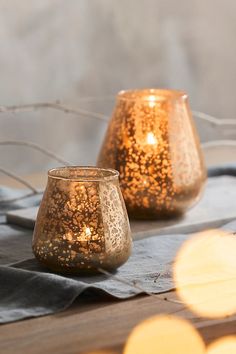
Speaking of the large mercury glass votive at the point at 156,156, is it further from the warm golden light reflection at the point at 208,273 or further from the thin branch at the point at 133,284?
the thin branch at the point at 133,284

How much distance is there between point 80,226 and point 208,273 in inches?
5.8

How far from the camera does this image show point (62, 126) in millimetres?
1683

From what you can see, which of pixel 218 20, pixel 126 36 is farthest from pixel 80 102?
pixel 218 20

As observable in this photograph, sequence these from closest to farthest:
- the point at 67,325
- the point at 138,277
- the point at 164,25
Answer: the point at 67,325
the point at 138,277
the point at 164,25

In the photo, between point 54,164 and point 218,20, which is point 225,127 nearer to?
point 218,20

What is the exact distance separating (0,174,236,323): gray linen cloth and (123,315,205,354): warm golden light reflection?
0.22 ft

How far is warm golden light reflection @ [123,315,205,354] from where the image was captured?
718 millimetres

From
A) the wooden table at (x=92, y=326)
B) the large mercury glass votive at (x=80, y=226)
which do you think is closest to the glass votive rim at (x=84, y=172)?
the large mercury glass votive at (x=80, y=226)

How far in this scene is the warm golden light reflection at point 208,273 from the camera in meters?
0.81

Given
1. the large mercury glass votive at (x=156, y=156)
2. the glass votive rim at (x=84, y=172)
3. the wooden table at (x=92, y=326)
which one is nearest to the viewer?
the wooden table at (x=92, y=326)

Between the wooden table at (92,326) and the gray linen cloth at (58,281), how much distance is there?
12mm

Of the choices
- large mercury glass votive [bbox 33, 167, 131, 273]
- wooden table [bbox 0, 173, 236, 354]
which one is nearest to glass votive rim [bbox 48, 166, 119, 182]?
large mercury glass votive [bbox 33, 167, 131, 273]

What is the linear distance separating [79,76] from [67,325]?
0.99m

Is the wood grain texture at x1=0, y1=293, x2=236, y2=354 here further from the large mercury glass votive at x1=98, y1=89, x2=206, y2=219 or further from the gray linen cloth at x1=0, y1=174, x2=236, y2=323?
the large mercury glass votive at x1=98, y1=89, x2=206, y2=219
